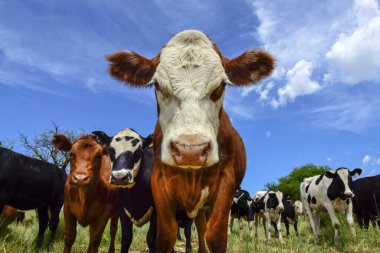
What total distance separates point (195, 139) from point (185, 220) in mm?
4223

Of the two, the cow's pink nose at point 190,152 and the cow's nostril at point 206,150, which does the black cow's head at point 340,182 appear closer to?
the cow's nostril at point 206,150

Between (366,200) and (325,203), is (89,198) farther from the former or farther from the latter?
(366,200)

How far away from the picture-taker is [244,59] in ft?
13.8

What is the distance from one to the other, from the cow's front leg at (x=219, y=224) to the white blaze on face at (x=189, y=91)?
0.63m

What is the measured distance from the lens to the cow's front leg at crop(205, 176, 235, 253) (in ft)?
11.5

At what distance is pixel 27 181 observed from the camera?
8391 mm

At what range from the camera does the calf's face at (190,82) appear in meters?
3.01

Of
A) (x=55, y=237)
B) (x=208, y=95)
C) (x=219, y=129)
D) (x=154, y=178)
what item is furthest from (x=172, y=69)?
(x=55, y=237)

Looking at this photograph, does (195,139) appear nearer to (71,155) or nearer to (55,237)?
(71,155)

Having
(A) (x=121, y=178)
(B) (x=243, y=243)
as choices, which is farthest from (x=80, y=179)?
(B) (x=243, y=243)

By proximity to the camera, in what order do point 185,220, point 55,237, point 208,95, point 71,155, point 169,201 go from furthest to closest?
point 55,237, point 185,220, point 71,155, point 169,201, point 208,95

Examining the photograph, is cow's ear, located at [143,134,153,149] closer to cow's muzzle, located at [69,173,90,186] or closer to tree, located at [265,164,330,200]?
cow's muzzle, located at [69,173,90,186]

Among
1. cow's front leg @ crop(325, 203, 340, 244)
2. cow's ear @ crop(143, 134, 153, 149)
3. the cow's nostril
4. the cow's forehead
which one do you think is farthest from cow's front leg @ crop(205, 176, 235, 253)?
cow's front leg @ crop(325, 203, 340, 244)

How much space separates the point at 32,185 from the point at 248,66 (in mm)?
6287
